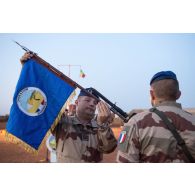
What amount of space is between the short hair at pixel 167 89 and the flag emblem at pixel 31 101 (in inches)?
67.5

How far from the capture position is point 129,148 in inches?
75.6

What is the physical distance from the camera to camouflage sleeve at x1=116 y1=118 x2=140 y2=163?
191 centimetres

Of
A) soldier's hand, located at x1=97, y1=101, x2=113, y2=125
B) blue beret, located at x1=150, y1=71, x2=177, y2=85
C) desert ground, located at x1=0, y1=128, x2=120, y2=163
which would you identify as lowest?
desert ground, located at x1=0, y1=128, x2=120, y2=163

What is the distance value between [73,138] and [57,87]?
769mm

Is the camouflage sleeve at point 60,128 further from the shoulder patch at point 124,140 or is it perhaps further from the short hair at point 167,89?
the short hair at point 167,89

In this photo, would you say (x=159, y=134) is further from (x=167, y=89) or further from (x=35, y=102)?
(x=35, y=102)

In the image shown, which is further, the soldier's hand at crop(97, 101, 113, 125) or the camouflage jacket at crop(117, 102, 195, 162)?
the soldier's hand at crop(97, 101, 113, 125)

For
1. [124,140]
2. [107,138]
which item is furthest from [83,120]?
[124,140]

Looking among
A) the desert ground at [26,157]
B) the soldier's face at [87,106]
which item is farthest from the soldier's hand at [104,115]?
the desert ground at [26,157]

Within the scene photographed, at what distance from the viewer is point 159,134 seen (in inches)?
73.4

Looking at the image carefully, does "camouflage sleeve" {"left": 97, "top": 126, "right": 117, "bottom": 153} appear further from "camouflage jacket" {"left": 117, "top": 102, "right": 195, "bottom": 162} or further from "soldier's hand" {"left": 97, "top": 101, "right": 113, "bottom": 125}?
"camouflage jacket" {"left": 117, "top": 102, "right": 195, "bottom": 162}

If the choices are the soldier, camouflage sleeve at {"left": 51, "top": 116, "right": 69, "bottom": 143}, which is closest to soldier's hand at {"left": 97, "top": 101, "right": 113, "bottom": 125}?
the soldier

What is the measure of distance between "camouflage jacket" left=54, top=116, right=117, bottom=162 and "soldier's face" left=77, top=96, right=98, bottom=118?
0.56 ft

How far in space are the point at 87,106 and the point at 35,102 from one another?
707mm
